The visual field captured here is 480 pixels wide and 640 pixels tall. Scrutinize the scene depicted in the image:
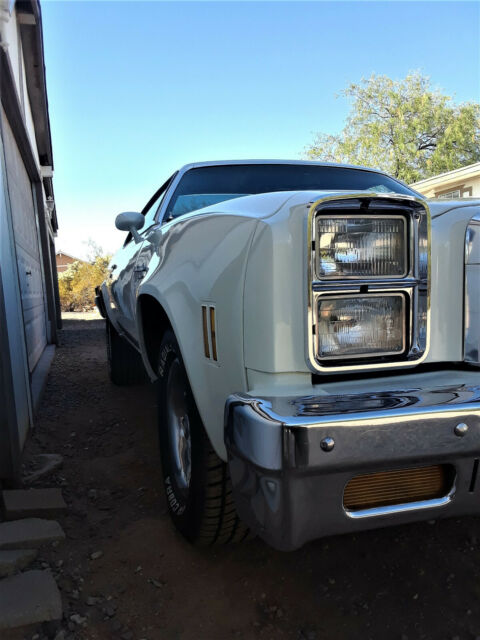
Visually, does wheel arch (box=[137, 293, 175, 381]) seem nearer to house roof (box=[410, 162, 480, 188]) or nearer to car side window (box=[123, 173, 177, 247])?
car side window (box=[123, 173, 177, 247])

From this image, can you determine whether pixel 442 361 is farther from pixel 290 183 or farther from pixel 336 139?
pixel 336 139

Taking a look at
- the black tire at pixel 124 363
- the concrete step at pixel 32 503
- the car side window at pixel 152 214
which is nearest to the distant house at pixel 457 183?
the black tire at pixel 124 363

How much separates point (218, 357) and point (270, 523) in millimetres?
545

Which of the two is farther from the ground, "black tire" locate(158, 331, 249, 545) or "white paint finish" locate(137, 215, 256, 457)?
"white paint finish" locate(137, 215, 256, 457)

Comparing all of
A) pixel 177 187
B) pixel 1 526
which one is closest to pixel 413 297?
pixel 177 187

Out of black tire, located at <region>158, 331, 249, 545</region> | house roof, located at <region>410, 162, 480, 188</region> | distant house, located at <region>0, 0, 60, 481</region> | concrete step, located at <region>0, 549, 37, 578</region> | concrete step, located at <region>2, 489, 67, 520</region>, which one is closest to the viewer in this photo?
black tire, located at <region>158, 331, 249, 545</region>

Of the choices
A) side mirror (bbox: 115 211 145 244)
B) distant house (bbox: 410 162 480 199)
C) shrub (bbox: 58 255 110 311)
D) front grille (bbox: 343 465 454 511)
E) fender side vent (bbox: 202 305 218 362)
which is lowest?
shrub (bbox: 58 255 110 311)

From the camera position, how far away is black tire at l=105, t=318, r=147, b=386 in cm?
508

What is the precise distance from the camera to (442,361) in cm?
156

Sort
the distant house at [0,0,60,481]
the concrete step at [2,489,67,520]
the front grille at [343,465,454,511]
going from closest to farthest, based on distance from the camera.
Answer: the front grille at [343,465,454,511] → the concrete step at [2,489,67,520] → the distant house at [0,0,60,481]

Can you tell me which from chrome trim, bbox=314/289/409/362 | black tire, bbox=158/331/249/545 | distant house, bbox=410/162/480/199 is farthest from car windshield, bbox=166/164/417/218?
distant house, bbox=410/162/480/199

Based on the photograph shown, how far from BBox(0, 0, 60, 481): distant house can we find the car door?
706 millimetres

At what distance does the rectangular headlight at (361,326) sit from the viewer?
144 centimetres

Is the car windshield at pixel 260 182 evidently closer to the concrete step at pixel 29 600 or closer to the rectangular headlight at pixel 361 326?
the rectangular headlight at pixel 361 326
